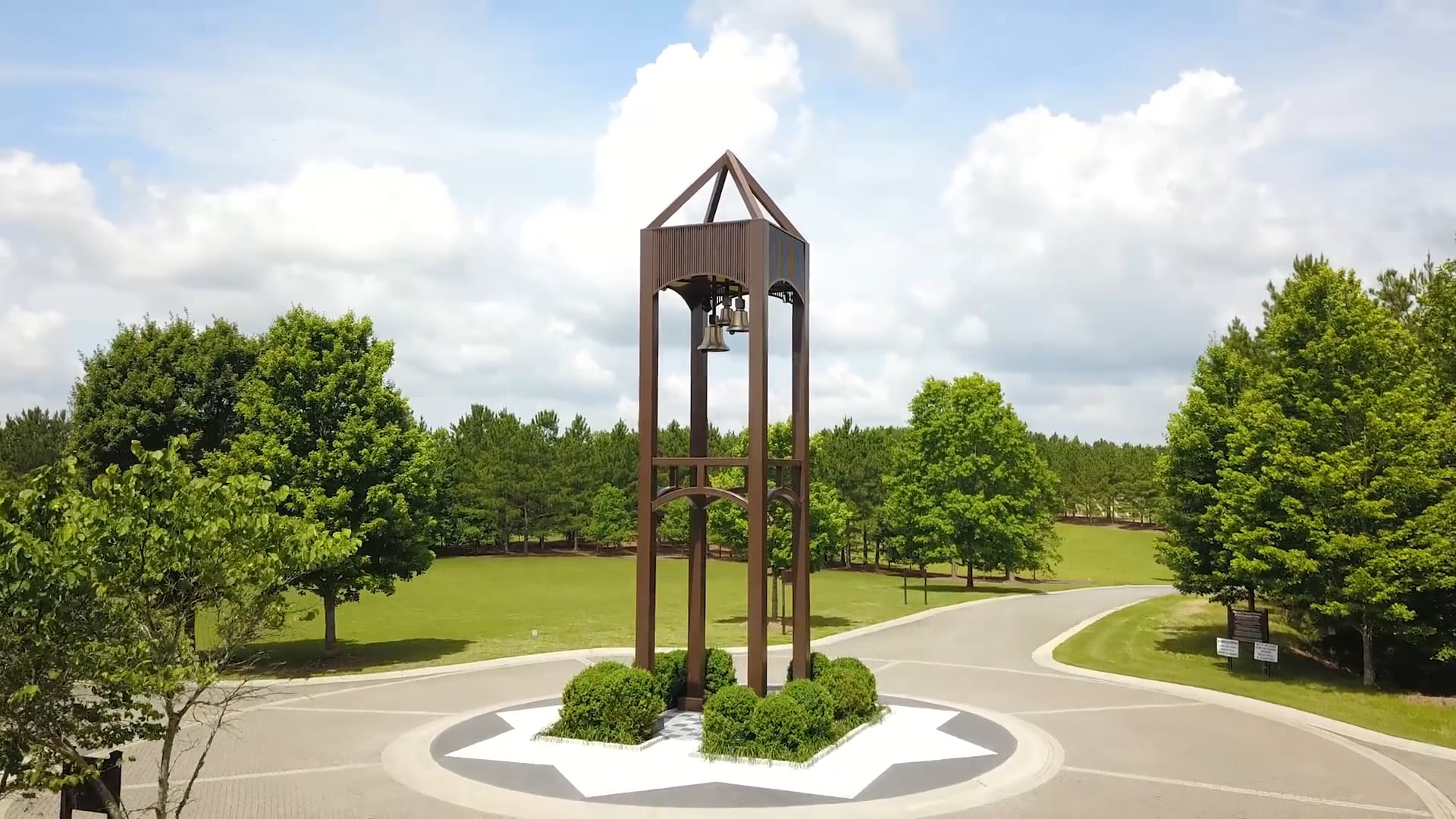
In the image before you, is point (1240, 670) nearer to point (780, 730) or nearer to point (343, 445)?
point (780, 730)

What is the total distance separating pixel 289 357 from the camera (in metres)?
26.2

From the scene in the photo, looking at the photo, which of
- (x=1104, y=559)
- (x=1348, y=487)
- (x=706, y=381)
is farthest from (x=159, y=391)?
(x=1104, y=559)

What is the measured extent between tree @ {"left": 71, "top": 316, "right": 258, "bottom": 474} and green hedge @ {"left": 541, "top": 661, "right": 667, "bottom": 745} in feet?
52.5

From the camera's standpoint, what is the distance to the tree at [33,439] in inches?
1996

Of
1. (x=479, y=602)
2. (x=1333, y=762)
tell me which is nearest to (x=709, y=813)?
(x=1333, y=762)

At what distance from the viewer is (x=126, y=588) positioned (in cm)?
895

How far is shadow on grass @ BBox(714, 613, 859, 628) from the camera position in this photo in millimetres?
35125

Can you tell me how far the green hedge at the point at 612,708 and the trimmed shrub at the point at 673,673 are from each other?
1.36 metres

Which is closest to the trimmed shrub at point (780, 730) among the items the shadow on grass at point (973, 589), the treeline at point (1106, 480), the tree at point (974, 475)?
the shadow on grass at point (973, 589)

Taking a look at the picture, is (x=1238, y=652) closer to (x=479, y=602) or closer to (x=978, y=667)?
(x=978, y=667)

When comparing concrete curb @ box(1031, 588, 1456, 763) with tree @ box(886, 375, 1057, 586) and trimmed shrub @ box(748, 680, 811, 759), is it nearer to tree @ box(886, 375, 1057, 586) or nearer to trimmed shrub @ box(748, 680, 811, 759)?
trimmed shrub @ box(748, 680, 811, 759)

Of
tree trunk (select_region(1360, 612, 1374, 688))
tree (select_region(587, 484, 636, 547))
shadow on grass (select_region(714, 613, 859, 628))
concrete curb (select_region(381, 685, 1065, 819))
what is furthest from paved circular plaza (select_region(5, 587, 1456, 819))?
tree (select_region(587, 484, 636, 547))

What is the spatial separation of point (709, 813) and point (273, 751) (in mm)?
8237

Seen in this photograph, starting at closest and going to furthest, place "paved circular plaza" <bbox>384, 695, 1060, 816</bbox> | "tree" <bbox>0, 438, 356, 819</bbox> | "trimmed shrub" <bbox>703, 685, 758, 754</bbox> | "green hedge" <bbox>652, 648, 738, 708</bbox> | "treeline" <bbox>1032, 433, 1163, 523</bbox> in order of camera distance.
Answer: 1. "tree" <bbox>0, 438, 356, 819</bbox>
2. "paved circular plaza" <bbox>384, 695, 1060, 816</bbox>
3. "trimmed shrub" <bbox>703, 685, 758, 754</bbox>
4. "green hedge" <bbox>652, 648, 738, 708</bbox>
5. "treeline" <bbox>1032, 433, 1163, 523</bbox>
